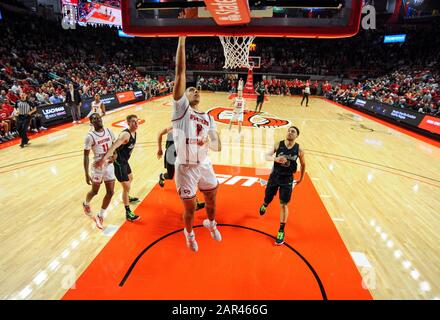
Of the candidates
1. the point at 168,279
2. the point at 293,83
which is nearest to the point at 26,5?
the point at 293,83

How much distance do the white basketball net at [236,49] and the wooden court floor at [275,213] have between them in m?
2.66

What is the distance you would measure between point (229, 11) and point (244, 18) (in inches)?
13.5

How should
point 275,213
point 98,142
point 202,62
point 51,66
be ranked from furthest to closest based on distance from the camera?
point 202,62
point 51,66
point 275,213
point 98,142

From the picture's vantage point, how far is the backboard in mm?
4121

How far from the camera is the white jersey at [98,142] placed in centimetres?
417

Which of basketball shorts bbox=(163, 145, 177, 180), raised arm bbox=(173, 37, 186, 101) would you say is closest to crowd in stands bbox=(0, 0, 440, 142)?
basketball shorts bbox=(163, 145, 177, 180)

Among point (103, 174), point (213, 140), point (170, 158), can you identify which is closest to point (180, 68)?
point (213, 140)

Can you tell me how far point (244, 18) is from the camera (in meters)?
4.41

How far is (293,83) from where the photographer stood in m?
26.9

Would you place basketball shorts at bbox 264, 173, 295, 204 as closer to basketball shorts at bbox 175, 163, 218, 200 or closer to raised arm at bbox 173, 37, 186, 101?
basketball shorts at bbox 175, 163, 218, 200

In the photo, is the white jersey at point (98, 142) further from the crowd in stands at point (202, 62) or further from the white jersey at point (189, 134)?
the crowd in stands at point (202, 62)

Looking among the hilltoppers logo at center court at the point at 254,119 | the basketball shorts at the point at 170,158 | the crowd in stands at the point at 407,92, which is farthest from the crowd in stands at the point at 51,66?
the crowd in stands at the point at 407,92

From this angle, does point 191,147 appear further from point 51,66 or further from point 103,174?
point 51,66
